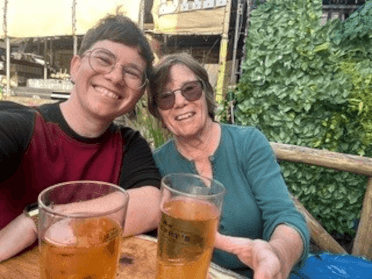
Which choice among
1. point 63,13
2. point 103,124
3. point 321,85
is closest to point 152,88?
point 103,124

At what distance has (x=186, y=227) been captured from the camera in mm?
751

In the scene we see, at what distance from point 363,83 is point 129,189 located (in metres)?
2.96

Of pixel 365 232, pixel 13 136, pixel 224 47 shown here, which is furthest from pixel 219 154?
pixel 224 47

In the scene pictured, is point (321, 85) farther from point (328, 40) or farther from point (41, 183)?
point (41, 183)

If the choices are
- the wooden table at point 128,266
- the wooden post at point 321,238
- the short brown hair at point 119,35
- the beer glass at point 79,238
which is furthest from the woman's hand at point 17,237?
the wooden post at point 321,238

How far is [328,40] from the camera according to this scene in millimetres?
3459

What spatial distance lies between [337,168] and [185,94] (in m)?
1.55

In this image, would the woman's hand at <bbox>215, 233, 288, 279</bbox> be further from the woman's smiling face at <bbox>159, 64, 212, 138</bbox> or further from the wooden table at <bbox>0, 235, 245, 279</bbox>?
the woman's smiling face at <bbox>159, 64, 212, 138</bbox>

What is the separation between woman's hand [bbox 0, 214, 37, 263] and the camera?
1.02 meters

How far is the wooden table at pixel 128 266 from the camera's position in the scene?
95 centimetres

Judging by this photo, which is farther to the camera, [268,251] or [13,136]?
[13,136]

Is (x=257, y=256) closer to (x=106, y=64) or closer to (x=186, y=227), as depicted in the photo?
(x=186, y=227)

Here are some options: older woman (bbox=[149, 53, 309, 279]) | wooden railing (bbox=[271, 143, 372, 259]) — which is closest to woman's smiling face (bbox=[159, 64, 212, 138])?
older woman (bbox=[149, 53, 309, 279])

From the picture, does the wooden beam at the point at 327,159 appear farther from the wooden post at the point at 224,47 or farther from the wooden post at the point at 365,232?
the wooden post at the point at 224,47
